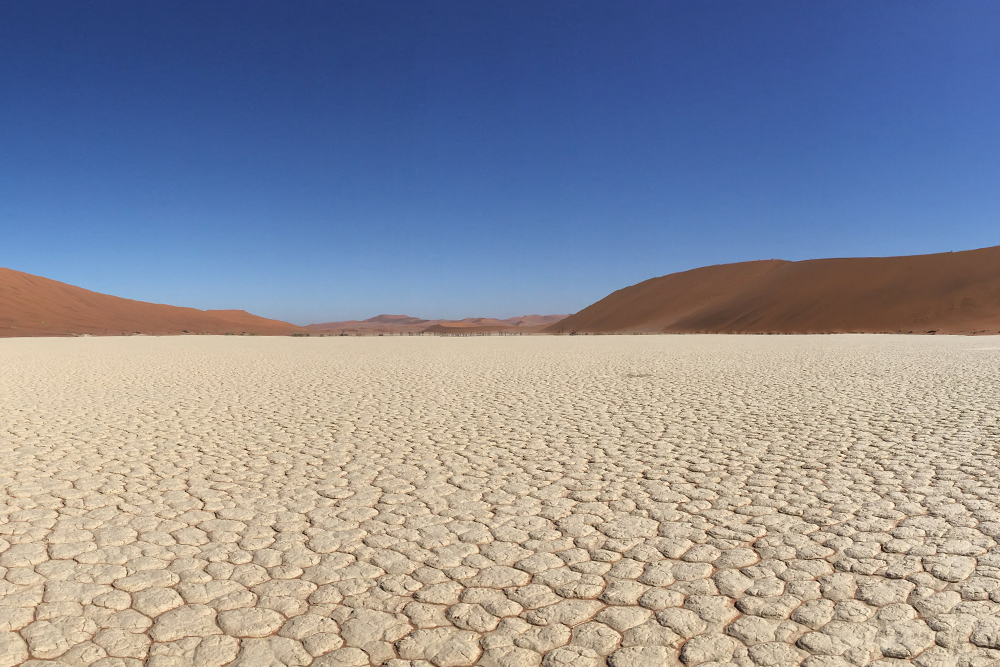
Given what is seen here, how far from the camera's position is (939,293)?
151 feet

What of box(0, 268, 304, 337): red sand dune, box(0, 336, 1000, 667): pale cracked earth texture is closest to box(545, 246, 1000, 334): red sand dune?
box(0, 336, 1000, 667): pale cracked earth texture

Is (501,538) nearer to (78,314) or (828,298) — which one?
(78,314)

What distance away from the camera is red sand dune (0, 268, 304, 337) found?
42312 mm

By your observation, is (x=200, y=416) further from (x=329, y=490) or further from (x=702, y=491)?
(x=702, y=491)

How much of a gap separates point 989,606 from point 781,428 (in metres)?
3.96

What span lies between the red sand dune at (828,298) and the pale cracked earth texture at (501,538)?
1500 inches

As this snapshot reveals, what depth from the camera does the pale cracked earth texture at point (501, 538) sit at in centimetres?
223

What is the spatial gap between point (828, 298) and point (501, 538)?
56268 millimetres

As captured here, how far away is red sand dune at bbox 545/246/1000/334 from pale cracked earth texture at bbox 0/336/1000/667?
38108 millimetres

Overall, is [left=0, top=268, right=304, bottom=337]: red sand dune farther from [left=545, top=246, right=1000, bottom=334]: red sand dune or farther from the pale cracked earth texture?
the pale cracked earth texture

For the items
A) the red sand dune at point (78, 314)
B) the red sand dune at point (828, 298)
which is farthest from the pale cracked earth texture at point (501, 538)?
the red sand dune at point (78, 314)

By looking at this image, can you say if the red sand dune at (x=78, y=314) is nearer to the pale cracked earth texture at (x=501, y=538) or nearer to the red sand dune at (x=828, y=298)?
the red sand dune at (x=828, y=298)

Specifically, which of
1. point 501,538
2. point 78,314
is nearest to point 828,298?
point 501,538

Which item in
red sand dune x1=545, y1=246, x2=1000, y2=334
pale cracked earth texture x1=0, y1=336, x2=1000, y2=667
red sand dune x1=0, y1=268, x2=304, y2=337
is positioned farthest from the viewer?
red sand dune x1=545, y1=246, x2=1000, y2=334
